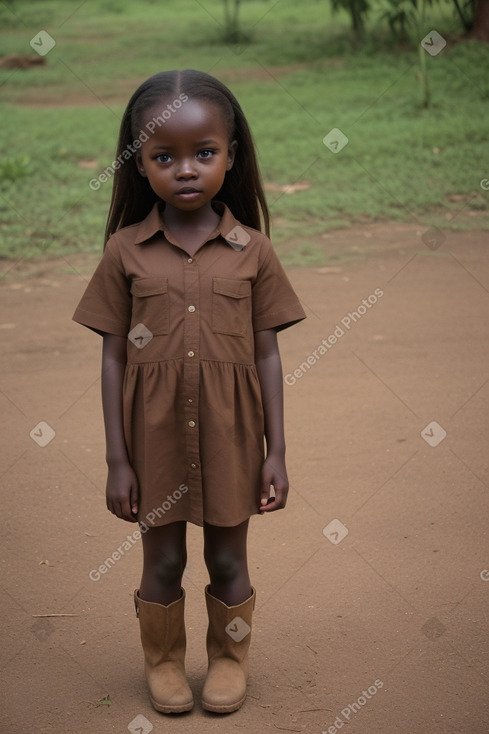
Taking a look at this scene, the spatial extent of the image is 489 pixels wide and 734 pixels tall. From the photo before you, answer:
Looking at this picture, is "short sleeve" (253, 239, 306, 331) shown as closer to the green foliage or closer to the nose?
the nose

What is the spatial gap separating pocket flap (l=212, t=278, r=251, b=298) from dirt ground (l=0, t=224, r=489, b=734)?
977 mm

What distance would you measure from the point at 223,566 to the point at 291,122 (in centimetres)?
717

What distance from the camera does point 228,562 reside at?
238 cm

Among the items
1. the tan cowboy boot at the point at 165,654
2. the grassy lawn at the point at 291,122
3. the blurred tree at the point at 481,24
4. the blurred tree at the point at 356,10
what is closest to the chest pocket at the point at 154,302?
the tan cowboy boot at the point at 165,654

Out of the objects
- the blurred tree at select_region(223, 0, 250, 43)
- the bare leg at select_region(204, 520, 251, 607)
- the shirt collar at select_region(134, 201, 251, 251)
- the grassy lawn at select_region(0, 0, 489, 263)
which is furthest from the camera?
the blurred tree at select_region(223, 0, 250, 43)

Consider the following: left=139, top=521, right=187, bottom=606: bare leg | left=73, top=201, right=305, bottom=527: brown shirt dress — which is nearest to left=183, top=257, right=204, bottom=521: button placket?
left=73, top=201, right=305, bottom=527: brown shirt dress

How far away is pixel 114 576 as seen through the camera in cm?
302

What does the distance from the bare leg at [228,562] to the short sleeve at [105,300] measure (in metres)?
0.52

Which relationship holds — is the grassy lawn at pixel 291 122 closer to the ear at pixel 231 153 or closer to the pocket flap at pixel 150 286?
the ear at pixel 231 153

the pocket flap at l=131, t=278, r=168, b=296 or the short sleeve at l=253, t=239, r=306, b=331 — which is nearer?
the pocket flap at l=131, t=278, r=168, b=296

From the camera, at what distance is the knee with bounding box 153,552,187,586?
2355 mm

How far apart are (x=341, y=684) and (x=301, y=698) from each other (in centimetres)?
11

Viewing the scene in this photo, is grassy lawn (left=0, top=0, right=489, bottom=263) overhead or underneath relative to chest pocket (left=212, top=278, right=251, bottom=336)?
underneath

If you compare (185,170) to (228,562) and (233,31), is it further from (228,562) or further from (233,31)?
(233,31)
